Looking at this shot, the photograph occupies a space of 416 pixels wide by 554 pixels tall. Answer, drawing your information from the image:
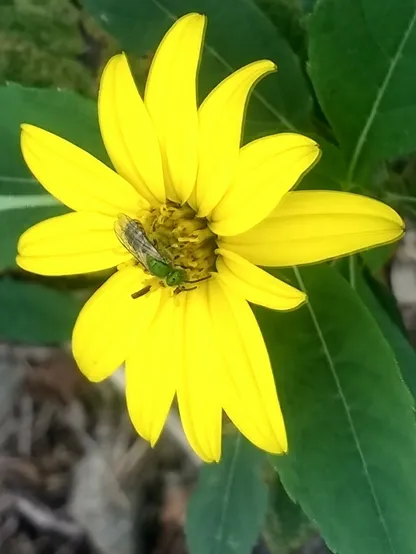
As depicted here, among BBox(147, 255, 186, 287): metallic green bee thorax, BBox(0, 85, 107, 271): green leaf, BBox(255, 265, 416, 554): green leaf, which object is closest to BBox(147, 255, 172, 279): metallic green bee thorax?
BBox(147, 255, 186, 287): metallic green bee thorax

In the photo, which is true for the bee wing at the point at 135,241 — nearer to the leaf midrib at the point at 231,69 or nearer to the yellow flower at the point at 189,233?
the yellow flower at the point at 189,233

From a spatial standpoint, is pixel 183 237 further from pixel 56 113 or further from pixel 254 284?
pixel 56 113

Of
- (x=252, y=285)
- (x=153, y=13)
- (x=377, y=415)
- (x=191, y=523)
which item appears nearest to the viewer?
(x=252, y=285)

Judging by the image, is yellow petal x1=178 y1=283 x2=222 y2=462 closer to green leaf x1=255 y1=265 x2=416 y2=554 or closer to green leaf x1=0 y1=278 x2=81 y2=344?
green leaf x1=255 y1=265 x2=416 y2=554

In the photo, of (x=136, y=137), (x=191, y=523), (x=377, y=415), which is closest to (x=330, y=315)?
(x=377, y=415)

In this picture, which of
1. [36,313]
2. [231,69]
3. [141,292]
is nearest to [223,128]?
[141,292]

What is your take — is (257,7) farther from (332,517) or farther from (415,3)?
(332,517)
